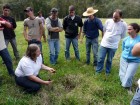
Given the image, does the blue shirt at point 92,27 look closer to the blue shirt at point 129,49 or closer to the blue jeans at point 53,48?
the blue jeans at point 53,48

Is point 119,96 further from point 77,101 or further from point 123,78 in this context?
point 77,101

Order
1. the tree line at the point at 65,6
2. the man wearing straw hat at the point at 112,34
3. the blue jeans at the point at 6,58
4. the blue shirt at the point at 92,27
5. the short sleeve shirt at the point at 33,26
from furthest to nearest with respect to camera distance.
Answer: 1. the tree line at the point at 65,6
2. the blue shirt at the point at 92,27
3. the short sleeve shirt at the point at 33,26
4. the man wearing straw hat at the point at 112,34
5. the blue jeans at the point at 6,58

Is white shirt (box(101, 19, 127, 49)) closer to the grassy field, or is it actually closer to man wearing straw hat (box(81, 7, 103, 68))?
man wearing straw hat (box(81, 7, 103, 68))

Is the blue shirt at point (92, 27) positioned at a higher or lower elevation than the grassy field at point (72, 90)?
higher

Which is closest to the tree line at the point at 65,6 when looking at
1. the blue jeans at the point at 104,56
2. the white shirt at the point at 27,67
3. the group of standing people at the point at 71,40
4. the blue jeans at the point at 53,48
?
the blue jeans at the point at 53,48

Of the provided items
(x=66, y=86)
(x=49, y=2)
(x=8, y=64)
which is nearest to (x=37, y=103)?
(x=66, y=86)

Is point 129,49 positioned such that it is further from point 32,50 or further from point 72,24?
point 72,24

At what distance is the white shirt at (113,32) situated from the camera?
7.66 meters

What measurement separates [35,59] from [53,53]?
8.01 ft

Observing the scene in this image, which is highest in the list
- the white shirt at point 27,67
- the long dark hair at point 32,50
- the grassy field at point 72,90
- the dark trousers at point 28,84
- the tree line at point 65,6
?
the long dark hair at point 32,50

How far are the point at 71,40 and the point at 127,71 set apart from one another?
2.88 metres

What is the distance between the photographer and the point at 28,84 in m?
6.46

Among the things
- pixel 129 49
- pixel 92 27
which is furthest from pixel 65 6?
pixel 129 49

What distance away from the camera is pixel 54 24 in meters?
8.77
